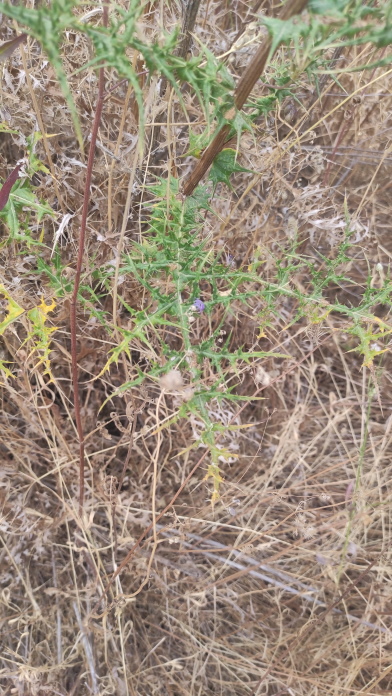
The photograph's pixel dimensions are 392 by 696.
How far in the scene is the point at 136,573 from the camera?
4.47 ft

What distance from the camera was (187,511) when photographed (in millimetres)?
1453

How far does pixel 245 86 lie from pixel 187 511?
1.10 meters

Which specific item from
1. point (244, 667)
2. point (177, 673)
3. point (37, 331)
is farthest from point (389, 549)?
point (37, 331)

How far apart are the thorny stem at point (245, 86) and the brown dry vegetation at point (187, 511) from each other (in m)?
0.31

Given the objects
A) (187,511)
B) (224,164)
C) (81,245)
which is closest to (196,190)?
(224,164)

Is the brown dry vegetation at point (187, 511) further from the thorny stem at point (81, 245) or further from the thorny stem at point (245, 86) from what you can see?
the thorny stem at point (245, 86)

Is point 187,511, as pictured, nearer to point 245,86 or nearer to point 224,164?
point 224,164

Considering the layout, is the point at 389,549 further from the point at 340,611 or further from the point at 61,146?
the point at 61,146

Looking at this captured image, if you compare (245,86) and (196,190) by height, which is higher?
(245,86)

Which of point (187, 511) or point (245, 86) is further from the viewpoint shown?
point (187, 511)

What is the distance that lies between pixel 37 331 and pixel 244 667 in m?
1.07

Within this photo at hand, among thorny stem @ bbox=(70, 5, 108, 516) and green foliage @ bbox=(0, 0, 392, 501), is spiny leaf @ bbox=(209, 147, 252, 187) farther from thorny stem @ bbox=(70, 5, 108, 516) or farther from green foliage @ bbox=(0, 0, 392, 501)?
thorny stem @ bbox=(70, 5, 108, 516)

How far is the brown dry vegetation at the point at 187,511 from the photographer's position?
1.24m

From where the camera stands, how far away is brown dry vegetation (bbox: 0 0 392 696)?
124 cm
